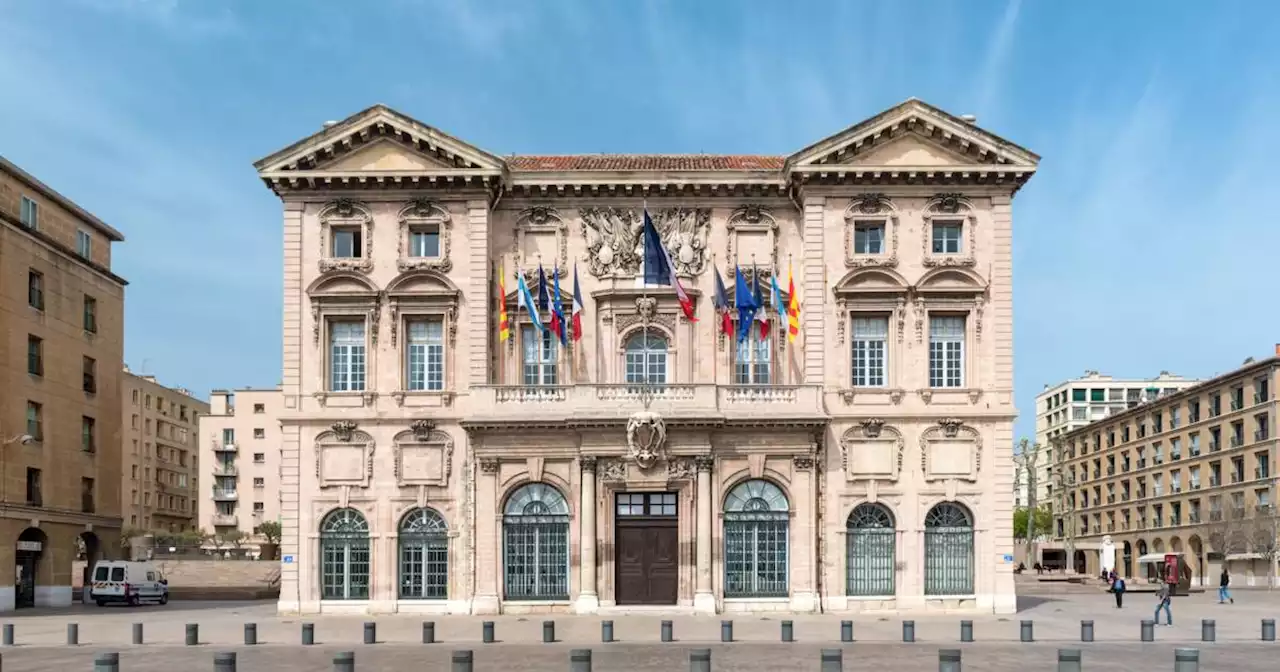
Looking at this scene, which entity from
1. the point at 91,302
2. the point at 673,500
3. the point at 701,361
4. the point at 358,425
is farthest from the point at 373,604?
the point at 91,302

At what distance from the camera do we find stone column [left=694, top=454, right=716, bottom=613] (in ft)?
127

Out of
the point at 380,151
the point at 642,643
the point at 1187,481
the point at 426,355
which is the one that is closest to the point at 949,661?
the point at 642,643

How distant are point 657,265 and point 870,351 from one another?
691 cm

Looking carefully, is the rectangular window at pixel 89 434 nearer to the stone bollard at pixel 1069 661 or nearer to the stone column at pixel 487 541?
the stone column at pixel 487 541

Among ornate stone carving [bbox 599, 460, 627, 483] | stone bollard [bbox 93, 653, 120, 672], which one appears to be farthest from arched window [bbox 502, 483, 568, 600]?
stone bollard [bbox 93, 653, 120, 672]

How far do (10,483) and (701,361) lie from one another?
24957mm

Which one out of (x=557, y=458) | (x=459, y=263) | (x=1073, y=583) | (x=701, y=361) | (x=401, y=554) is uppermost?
(x=459, y=263)

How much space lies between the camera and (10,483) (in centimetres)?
4784

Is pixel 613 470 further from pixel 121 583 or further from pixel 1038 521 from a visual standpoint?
pixel 1038 521

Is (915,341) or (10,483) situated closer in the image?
(915,341)

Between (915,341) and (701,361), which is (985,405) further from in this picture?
(701,361)

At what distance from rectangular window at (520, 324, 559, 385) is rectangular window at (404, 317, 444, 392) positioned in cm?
249

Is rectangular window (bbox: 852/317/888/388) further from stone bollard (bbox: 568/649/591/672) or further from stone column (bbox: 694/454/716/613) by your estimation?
stone bollard (bbox: 568/649/591/672)

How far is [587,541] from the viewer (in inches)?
1543
